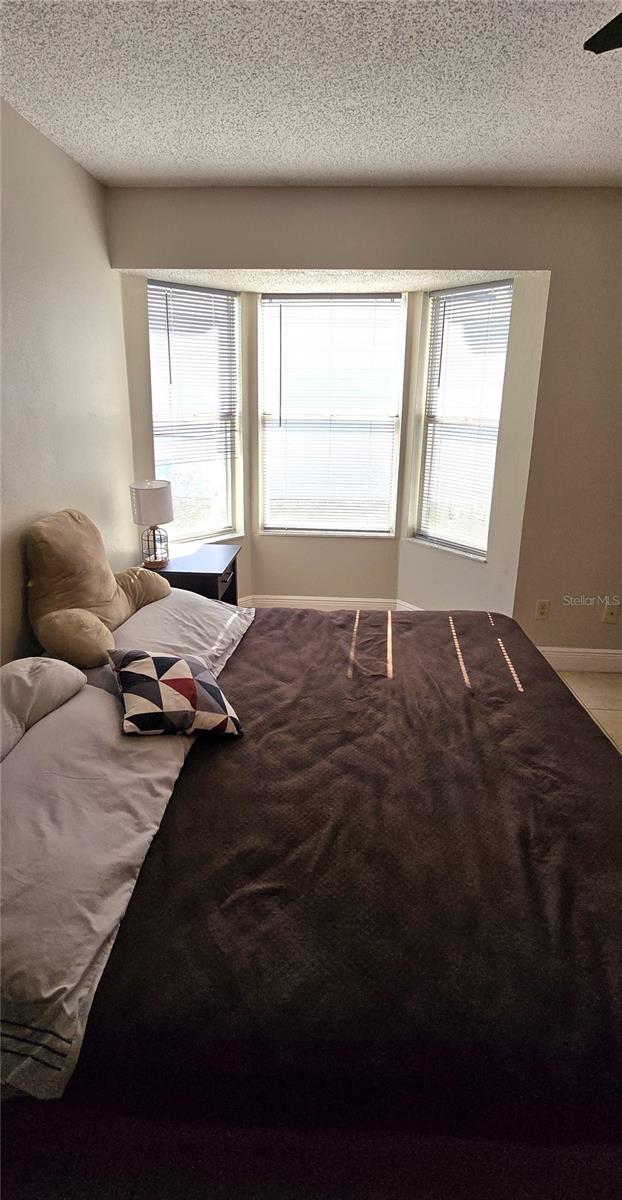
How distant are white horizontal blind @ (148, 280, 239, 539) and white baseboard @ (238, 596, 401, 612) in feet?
1.82

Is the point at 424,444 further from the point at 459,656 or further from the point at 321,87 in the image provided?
the point at 321,87

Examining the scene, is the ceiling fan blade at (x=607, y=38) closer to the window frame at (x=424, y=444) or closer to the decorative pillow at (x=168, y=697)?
the decorative pillow at (x=168, y=697)

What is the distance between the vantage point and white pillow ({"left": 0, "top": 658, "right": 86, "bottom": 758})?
1540 millimetres

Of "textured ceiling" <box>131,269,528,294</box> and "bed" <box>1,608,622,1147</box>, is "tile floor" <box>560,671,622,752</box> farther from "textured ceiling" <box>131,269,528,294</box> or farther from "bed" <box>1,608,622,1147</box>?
"textured ceiling" <box>131,269,528,294</box>

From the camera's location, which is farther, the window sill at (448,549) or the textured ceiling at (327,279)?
the window sill at (448,549)

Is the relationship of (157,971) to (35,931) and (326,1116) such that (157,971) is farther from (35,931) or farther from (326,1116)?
(326,1116)

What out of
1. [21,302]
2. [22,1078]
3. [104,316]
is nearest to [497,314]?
[104,316]

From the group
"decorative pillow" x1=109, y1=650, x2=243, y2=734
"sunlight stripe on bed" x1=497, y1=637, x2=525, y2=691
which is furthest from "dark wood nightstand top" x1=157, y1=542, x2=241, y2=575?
"sunlight stripe on bed" x1=497, y1=637, x2=525, y2=691

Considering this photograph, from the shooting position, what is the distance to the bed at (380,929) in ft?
3.34

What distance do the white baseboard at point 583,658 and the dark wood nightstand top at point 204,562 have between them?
1860 mm

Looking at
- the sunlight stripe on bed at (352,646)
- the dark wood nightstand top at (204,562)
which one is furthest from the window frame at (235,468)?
the sunlight stripe on bed at (352,646)

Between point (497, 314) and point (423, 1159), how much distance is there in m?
3.61

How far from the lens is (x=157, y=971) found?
3.69ft

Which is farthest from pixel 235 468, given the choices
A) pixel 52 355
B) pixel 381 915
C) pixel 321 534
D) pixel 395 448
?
pixel 381 915
